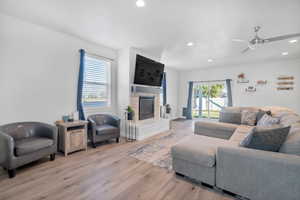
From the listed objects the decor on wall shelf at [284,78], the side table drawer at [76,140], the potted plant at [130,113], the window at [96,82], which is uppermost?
the decor on wall shelf at [284,78]

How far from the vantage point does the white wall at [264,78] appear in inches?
215

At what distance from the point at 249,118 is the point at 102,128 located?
12.6ft

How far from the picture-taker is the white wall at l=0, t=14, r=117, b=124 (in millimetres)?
2625

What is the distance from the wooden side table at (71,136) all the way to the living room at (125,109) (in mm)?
21

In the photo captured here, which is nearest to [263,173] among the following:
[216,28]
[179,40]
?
[216,28]

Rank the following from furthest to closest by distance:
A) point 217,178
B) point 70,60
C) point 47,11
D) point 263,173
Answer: point 70,60 → point 47,11 → point 217,178 → point 263,173

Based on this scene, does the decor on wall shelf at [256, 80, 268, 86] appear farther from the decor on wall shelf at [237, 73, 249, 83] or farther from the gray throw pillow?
the gray throw pillow

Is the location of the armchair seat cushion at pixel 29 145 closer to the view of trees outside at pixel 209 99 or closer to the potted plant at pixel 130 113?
the potted plant at pixel 130 113

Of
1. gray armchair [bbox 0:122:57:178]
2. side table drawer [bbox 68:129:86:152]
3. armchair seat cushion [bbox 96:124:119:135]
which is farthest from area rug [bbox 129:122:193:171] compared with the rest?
gray armchair [bbox 0:122:57:178]

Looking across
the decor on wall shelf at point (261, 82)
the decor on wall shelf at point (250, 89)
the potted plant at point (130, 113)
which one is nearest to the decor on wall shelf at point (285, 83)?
the decor on wall shelf at point (261, 82)

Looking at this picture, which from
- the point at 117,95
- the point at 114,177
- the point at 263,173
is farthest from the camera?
the point at 117,95

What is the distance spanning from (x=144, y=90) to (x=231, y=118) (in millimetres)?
2848

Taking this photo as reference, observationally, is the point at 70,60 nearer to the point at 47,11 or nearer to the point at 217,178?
the point at 47,11

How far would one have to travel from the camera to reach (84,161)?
272 centimetres
